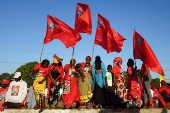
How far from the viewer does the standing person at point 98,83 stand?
6449 millimetres

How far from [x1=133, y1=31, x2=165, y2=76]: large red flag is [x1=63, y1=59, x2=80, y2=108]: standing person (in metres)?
2.52

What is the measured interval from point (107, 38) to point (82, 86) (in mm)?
2264

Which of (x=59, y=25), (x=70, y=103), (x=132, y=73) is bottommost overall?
(x=70, y=103)

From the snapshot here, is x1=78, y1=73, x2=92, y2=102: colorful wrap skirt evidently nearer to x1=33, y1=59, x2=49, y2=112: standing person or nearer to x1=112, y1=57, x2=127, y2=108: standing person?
x1=112, y1=57, x2=127, y2=108: standing person

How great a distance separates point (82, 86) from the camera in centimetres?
639

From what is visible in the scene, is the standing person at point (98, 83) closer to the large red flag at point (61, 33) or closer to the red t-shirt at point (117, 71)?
the red t-shirt at point (117, 71)

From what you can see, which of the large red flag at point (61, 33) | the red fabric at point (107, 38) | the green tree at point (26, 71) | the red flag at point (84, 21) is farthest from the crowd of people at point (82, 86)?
the green tree at point (26, 71)

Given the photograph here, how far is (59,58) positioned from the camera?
22.2 feet

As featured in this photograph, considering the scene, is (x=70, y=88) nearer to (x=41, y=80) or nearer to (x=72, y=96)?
(x=72, y=96)

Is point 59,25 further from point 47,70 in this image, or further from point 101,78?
point 101,78

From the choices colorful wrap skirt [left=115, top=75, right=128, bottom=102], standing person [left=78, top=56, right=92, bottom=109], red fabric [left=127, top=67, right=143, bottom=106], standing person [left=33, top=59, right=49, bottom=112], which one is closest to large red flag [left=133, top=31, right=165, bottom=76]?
red fabric [left=127, top=67, right=143, bottom=106]

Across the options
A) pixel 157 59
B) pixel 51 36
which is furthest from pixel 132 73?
pixel 51 36

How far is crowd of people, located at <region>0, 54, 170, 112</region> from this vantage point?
6.40 m

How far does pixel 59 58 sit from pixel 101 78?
70.7 inches
